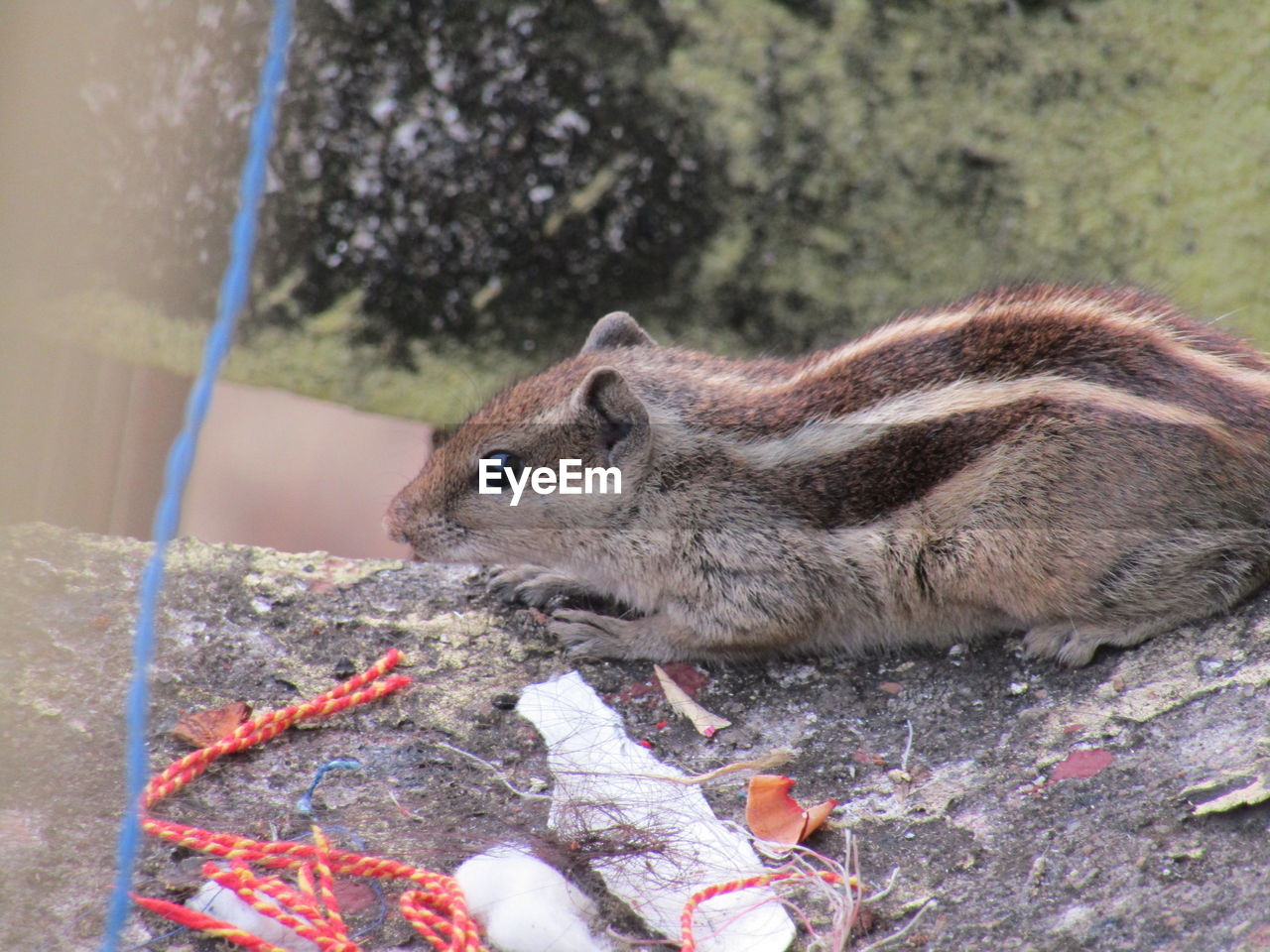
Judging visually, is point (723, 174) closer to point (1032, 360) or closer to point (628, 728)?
point (1032, 360)

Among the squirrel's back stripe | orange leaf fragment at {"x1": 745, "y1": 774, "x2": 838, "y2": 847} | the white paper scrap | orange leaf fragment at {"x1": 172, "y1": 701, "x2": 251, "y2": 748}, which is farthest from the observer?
the squirrel's back stripe

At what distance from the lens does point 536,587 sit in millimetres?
3637

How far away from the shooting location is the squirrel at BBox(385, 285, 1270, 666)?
2.95 m

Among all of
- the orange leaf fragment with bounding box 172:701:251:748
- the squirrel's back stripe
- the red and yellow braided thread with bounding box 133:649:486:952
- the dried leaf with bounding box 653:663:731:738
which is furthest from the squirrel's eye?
the red and yellow braided thread with bounding box 133:649:486:952

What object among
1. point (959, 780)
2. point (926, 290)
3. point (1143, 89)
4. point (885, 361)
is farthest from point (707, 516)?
point (1143, 89)

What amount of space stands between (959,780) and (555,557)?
1.26 meters

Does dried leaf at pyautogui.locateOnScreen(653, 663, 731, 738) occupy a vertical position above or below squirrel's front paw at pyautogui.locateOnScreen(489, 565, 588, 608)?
below

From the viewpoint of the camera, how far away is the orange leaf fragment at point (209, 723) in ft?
9.42

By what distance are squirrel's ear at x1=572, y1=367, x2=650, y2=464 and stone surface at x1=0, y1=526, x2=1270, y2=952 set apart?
0.61 meters

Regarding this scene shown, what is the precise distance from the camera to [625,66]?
4918 millimetres

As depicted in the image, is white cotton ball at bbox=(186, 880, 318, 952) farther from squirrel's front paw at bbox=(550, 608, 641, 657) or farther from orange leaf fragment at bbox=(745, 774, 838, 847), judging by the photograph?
squirrel's front paw at bbox=(550, 608, 641, 657)

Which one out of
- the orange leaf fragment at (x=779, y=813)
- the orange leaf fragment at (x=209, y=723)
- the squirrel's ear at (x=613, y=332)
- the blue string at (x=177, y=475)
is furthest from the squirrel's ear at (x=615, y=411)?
the blue string at (x=177, y=475)

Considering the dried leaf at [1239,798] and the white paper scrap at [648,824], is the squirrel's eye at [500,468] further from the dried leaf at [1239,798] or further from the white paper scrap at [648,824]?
the dried leaf at [1239,798]

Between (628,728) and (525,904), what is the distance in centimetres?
84
